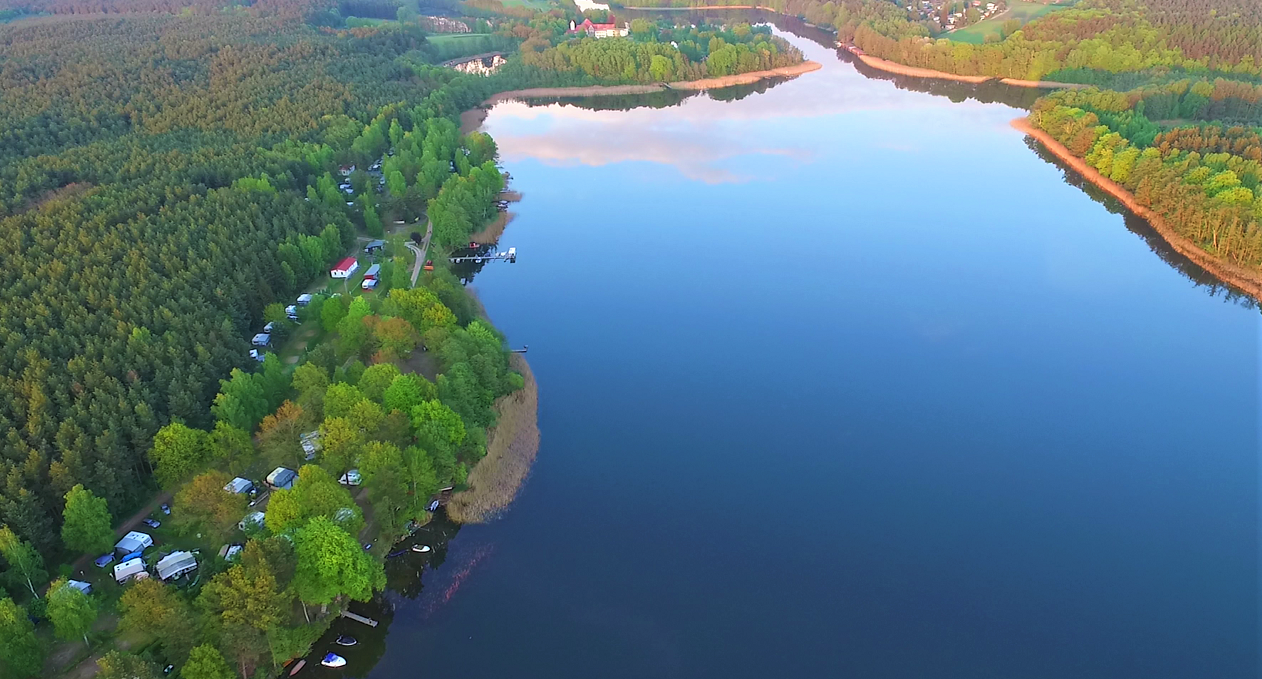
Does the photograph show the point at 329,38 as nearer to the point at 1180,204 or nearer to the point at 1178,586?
the point at 1180,204

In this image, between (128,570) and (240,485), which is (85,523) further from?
(240,485)

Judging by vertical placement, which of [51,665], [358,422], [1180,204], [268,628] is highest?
[1180,204]

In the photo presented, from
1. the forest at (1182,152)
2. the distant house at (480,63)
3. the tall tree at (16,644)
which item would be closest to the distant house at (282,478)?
the tall tree at (16,644)

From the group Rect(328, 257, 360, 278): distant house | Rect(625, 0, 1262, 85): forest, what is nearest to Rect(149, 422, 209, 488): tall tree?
Rect(328, 257, 360, 278): distant house

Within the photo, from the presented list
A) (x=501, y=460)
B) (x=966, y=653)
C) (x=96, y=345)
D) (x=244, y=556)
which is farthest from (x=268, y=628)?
(x=966, y=653)

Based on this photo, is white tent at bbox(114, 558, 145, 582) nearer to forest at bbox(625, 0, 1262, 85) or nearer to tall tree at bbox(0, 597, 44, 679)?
tall tree at bbox(0, 597, 44, 679)

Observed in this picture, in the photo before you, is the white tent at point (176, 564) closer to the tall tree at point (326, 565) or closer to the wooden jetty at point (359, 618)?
the tall tree at point (326, 565)
